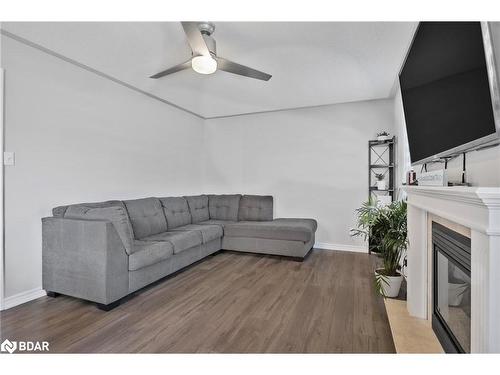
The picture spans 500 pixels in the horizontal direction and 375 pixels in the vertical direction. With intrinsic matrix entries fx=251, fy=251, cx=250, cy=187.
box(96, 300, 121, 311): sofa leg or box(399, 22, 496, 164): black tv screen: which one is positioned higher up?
box(399, 22, 496, 164): black tv screen

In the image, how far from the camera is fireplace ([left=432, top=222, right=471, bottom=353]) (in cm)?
130

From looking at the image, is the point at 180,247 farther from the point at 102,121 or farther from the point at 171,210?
the point at 102,121

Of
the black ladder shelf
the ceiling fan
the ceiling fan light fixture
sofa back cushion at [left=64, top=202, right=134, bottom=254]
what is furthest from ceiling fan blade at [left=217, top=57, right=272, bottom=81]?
the black ladder shelf

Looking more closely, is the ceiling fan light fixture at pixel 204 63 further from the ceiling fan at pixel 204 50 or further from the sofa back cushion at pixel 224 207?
the sofa back cushion at pixel 224 207

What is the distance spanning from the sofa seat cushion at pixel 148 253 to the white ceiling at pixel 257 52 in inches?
77.7

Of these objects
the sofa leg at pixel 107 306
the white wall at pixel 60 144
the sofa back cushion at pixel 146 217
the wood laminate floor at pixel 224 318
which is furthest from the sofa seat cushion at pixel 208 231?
the sofa leg at pixel 107 306

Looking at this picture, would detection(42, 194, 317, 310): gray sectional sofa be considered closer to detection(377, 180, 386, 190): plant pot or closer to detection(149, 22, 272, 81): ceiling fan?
detection(377, 180, 386, 190): plant pot

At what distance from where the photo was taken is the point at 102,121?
10.2 ft

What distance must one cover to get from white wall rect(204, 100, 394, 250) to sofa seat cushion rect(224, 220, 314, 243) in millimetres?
714

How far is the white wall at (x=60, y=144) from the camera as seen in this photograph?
2303 mm

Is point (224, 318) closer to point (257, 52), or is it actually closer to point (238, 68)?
point (238, 68)

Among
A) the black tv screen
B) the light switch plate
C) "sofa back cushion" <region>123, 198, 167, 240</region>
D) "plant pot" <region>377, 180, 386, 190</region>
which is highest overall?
the black tv screen

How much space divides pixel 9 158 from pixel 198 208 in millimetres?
2554
